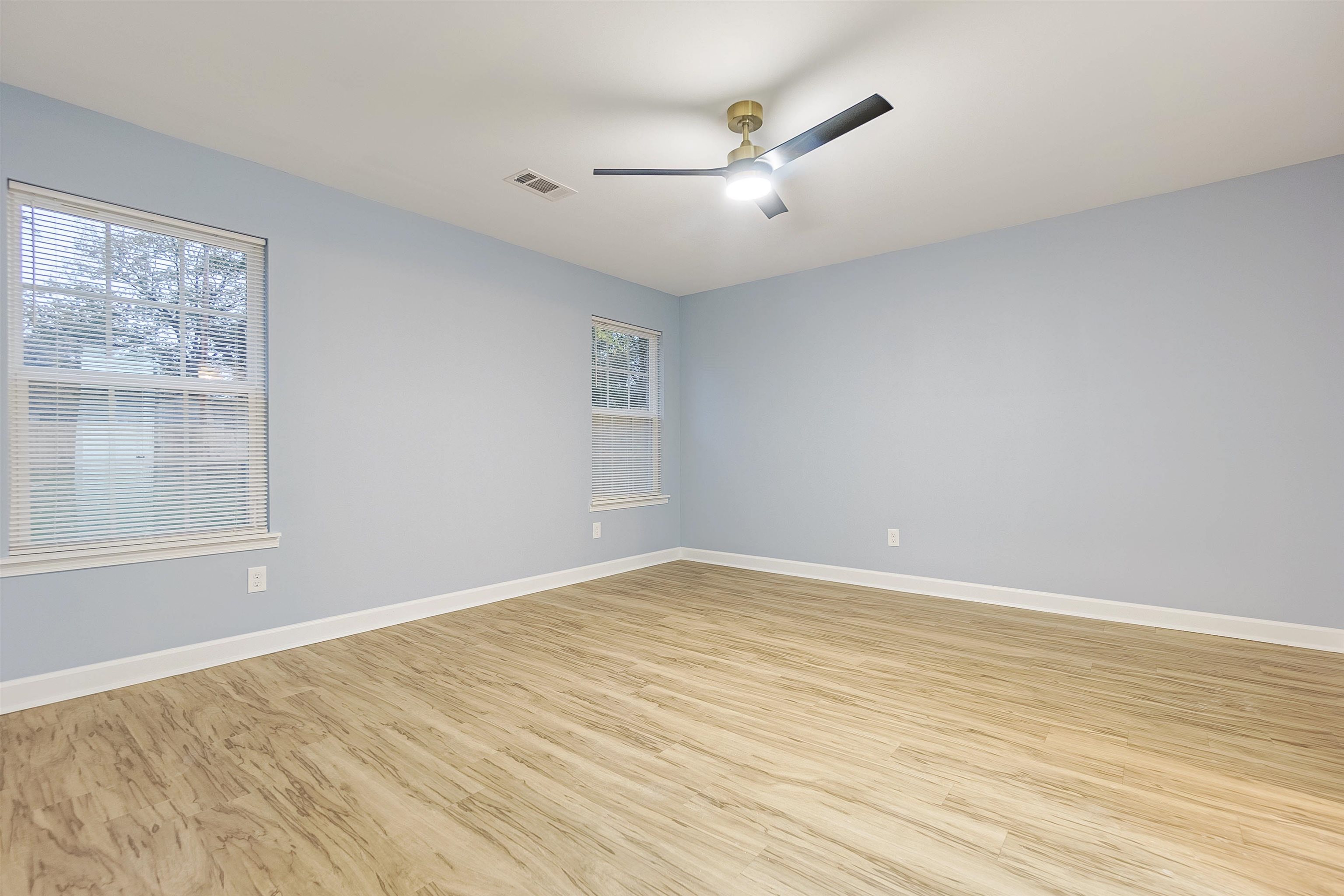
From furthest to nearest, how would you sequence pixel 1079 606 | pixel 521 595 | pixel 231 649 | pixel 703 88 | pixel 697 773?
pixel 521 595
pixel 1079 606
pixel 231 649
pixel 703 88
pixel 697 773

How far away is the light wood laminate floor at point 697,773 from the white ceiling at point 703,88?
249cm

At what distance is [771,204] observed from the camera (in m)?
2.77

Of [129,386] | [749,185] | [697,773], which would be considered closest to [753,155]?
[749,185]

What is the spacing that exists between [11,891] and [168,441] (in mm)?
1885

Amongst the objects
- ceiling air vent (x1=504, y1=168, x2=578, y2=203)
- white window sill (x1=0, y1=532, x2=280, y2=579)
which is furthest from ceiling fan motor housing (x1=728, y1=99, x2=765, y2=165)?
white window sill (x1=0, y1=532, x2=280, y2=579)

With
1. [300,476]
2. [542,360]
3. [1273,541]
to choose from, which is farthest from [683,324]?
[1273,541]

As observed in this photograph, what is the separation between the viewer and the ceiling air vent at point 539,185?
Answer: 3.06 meters

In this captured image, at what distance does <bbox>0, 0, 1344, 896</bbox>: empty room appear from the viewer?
5.26ft

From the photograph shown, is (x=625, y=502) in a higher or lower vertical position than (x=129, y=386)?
lower

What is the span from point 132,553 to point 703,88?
3.16m

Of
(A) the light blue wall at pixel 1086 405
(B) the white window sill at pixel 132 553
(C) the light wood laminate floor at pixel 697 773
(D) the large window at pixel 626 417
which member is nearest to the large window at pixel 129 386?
(B) the white window sill at pixel 132 553

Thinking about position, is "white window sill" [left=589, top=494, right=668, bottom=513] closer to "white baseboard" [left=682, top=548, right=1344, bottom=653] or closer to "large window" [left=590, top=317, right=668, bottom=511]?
"large window" [left=590, top=317, right=668, bottom=511]

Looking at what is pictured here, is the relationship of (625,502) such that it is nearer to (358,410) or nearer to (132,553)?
(358,410)

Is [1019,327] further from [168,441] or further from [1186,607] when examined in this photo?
[168,441]
